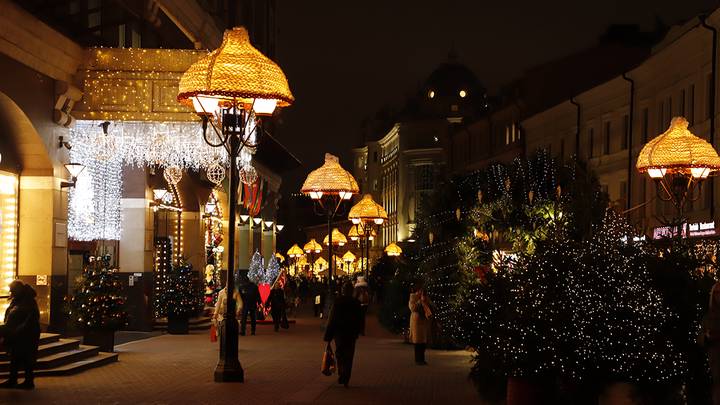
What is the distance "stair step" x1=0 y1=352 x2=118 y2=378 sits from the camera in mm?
18656

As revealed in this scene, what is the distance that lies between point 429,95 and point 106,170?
8635 centimetres

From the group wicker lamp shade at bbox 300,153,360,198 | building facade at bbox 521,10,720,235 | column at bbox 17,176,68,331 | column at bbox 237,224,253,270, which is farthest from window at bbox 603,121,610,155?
A: column at bbox 17,176,68,331

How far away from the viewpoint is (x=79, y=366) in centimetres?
1966

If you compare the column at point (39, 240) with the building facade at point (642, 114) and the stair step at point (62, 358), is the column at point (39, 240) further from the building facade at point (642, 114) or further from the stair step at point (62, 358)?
the building facade at point (642, 114)

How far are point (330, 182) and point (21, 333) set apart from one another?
16755mm

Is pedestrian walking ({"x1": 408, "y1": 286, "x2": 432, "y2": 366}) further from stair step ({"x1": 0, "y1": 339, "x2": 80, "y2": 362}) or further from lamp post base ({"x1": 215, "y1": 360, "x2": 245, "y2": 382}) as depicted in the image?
stair step ({"x1": 0, "y1": 339, "x2": 80, "y2": 362})

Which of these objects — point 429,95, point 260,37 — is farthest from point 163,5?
point 429,95

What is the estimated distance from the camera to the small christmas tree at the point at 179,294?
30.7m

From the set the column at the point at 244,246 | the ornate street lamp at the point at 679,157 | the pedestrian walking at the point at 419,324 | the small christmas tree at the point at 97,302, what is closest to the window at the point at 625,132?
the column at the point at 244,246

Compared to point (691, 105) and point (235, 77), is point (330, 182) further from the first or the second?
point (235, 77)

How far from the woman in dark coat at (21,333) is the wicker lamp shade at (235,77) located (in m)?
4.01

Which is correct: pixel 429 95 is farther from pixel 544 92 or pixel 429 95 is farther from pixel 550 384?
pixel 550 384

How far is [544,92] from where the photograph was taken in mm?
58375

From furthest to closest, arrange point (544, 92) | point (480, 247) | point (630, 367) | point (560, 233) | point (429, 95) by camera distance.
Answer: point (429, 95), point (544, 92), point (480, 247), point (560, 233), point (630, 367)
